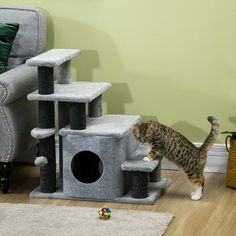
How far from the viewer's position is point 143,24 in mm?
4215

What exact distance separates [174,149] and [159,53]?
63 cm

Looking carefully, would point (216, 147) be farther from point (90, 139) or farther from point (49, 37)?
point (49, 37)

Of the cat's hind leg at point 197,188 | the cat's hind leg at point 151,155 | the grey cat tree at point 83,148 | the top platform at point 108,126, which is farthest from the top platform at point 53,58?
the cat's hind leg at point 197,188

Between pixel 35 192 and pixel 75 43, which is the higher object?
pixel 75 43

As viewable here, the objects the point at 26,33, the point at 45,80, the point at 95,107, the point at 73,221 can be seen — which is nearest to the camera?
the point at 73,221

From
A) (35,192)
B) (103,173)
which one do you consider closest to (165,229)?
(103,173)

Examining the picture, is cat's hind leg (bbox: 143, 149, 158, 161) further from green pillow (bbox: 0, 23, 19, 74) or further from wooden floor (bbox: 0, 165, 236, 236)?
green pillow (bbox: 0, 23, 19, 74)

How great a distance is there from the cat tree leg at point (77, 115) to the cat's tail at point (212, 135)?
2.06ft

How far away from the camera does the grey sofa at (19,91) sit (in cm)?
376

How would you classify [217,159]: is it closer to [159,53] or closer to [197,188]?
[197,188]

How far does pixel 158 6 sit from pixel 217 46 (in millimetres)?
382

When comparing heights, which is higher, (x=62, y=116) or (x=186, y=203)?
(x=62, y=116)

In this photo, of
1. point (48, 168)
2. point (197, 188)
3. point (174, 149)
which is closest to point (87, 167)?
point (48, 168)

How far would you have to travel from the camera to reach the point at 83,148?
3.78m
